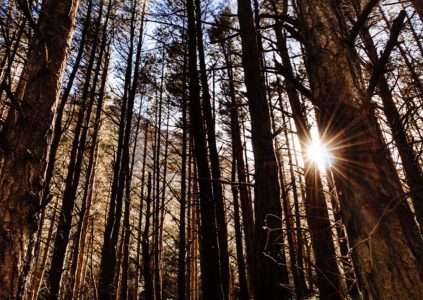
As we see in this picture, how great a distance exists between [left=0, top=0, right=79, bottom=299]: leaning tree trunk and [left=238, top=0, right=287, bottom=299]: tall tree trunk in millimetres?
2135

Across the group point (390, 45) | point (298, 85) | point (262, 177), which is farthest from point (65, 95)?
point (390, 45)

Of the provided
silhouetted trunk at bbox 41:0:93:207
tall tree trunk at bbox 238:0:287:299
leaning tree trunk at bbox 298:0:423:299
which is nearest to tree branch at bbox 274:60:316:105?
leaning tree trunk at bbox 298:0:423:299

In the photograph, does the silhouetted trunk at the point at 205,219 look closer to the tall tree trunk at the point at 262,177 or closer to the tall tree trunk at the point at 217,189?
the tall tree trunk at the point at 217,189

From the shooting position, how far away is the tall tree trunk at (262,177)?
3020 mm

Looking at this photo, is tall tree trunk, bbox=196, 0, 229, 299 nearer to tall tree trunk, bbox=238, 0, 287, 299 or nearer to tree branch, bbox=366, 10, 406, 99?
tall tree trunk, bbox=238, 0, 287, 299

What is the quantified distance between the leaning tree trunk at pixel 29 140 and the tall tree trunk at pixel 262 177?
2135 mm

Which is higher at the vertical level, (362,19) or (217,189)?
(217,189)

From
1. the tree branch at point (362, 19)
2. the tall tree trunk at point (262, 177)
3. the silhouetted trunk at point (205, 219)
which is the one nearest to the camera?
the tree branch at point (362, 19)


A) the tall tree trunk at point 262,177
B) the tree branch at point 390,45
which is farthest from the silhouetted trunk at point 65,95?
the tree branch at point 390,45

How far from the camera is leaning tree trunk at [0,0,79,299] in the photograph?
2582 millimetres

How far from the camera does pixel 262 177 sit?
3365mm

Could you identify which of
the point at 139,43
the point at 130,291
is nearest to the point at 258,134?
the point at 139,43

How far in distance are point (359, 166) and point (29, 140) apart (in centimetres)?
293

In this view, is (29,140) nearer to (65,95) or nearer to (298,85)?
(298,85)
